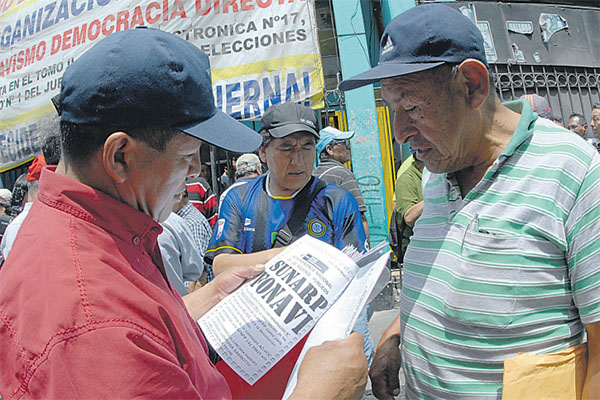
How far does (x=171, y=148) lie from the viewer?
99 cm

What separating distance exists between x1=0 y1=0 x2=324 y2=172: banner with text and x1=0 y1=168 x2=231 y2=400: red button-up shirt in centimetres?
450

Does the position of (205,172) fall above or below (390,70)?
above

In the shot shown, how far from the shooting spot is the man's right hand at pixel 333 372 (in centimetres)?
101

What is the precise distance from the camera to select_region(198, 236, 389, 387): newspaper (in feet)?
3.79

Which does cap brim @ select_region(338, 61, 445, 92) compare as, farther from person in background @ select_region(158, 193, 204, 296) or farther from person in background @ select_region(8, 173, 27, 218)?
person in background @ select_region(8, 173, 27, 218)

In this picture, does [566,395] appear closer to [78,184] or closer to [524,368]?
[524,368]

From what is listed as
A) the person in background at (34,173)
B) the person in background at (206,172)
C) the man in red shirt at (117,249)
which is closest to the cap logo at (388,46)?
the man in red shirt at (117,249)

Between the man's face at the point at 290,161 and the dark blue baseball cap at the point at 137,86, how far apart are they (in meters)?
1.38

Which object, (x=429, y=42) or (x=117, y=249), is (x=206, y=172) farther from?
(x=117, y=249)

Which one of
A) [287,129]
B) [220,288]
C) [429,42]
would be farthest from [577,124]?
[220,288]

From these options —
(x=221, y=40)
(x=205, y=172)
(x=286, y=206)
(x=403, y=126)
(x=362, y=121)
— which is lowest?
(x=286, y=206)

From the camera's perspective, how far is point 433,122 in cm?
135

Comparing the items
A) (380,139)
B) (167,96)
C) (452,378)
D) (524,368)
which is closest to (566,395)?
(524,368)

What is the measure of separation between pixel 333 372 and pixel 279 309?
0.78 feet
